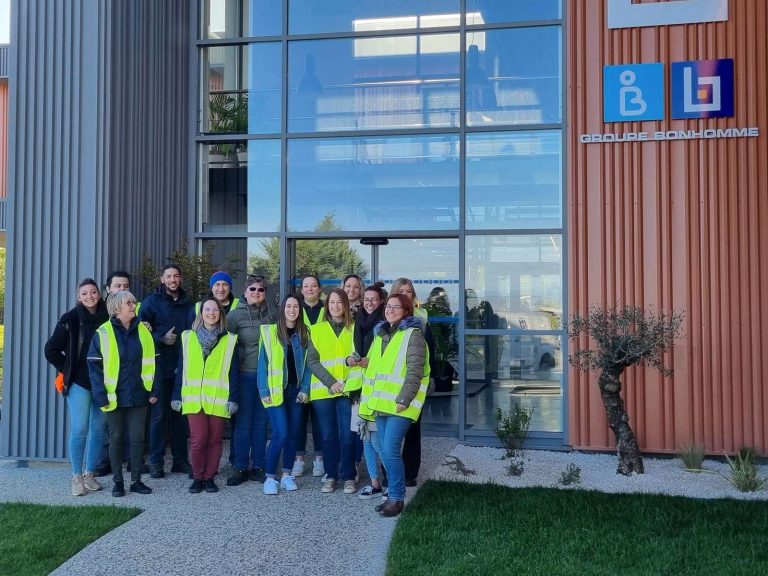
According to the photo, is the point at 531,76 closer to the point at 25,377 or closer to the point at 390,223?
the point at 390,223

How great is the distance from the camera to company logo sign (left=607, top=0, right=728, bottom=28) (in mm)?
8062

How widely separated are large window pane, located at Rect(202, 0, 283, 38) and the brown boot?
19.7ft

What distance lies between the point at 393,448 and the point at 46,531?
257 centimetres

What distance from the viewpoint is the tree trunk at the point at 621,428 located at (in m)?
7.14

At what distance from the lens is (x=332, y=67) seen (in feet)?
30.3

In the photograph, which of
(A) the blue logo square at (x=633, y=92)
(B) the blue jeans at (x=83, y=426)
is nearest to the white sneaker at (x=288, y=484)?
(B) the blue jeans at (x=83, y=426)

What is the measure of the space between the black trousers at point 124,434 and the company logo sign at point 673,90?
5.58 meters

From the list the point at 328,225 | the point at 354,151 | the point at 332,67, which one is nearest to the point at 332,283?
the point at 328,225

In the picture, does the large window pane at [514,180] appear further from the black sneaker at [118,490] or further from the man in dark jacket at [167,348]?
the black sneaker at [118,490]

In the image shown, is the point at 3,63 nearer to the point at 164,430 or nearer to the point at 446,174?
the point at 446,174

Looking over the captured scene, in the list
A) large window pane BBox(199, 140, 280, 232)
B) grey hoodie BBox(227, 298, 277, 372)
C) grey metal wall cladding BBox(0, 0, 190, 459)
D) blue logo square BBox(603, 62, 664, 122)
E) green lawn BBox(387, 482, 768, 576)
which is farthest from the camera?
large window pane BBox(199, 140, 280, 232)

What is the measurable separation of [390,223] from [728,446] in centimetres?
436

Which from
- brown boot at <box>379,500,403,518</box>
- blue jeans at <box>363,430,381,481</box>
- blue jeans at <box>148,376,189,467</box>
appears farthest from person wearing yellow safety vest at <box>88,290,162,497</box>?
brown boot at <box>379,500,403,518</box>

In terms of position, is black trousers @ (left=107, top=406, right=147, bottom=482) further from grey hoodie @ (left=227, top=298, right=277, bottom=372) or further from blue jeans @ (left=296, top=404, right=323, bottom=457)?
blue jeans @ (left=296, top=404, right=323, bottom=457)
